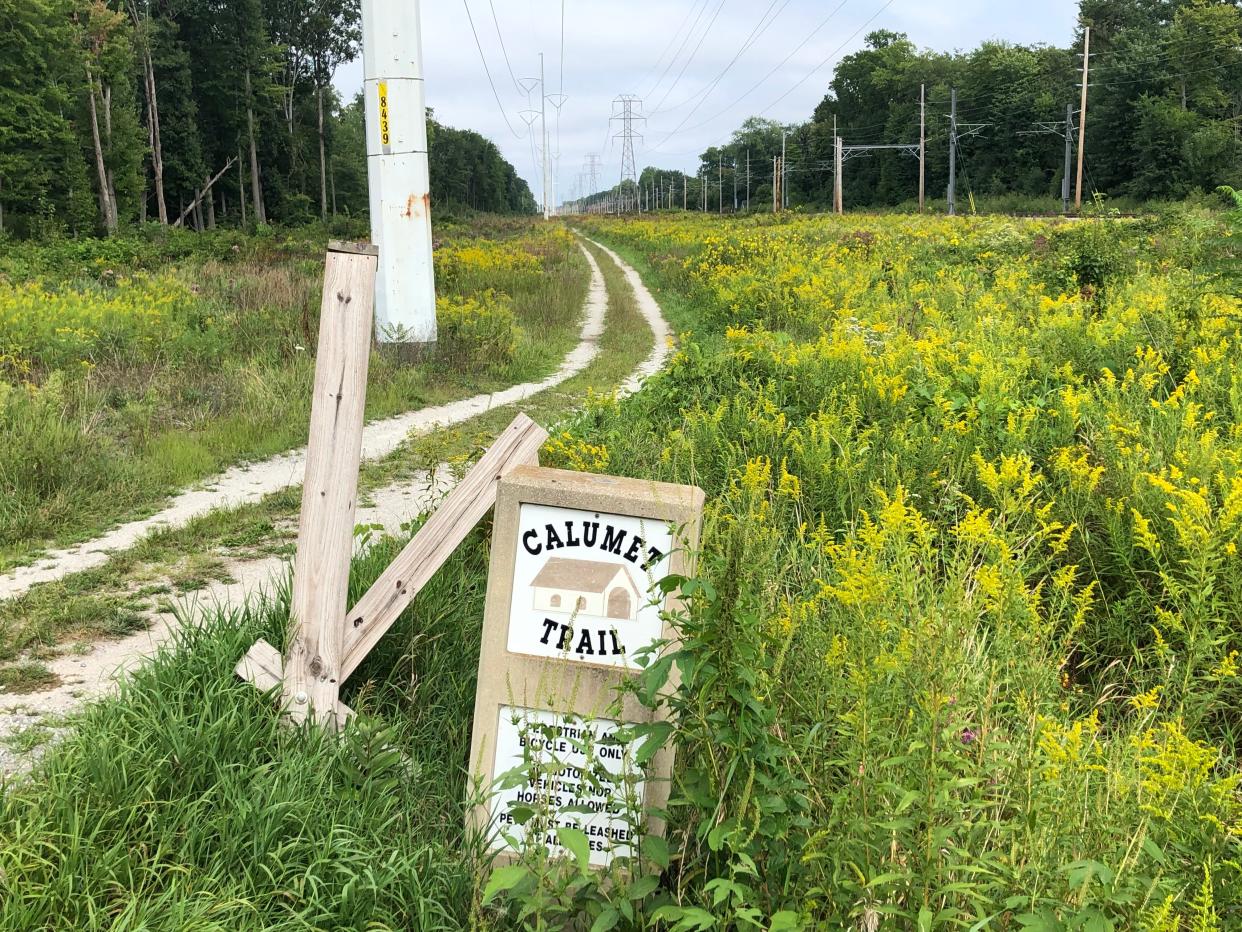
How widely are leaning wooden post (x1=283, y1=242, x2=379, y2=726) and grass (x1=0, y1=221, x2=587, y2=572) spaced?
114 inches

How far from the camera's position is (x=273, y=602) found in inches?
155

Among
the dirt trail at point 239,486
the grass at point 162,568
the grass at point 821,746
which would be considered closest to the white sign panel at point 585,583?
the grass at point 821,746

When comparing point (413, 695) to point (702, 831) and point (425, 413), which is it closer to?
point (702, 831)

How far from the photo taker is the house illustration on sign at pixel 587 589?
2805 mm

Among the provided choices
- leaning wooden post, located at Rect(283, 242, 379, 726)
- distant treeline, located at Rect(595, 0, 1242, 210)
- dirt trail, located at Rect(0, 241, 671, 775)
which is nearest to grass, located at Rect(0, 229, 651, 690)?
dirt trail, located at Rect(0, 241, 671, 775)

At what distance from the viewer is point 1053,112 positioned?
73.2 meters

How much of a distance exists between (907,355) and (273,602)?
191 inches

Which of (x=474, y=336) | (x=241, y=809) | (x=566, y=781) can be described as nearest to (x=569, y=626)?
(x=566, y=781)

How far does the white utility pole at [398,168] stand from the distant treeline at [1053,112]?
119 ft

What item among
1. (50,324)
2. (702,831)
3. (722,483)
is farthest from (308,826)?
(50,324)

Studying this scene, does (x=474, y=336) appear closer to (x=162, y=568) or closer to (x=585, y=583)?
(x=162, y=568)

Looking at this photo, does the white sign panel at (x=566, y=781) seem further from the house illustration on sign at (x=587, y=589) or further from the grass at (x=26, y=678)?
the grass at (x=26, y=678)

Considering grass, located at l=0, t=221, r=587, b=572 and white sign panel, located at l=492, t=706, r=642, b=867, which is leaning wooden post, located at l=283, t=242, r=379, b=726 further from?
grass, located at l=0, t=221, r=587, b=572

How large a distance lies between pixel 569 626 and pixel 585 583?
137 mm
